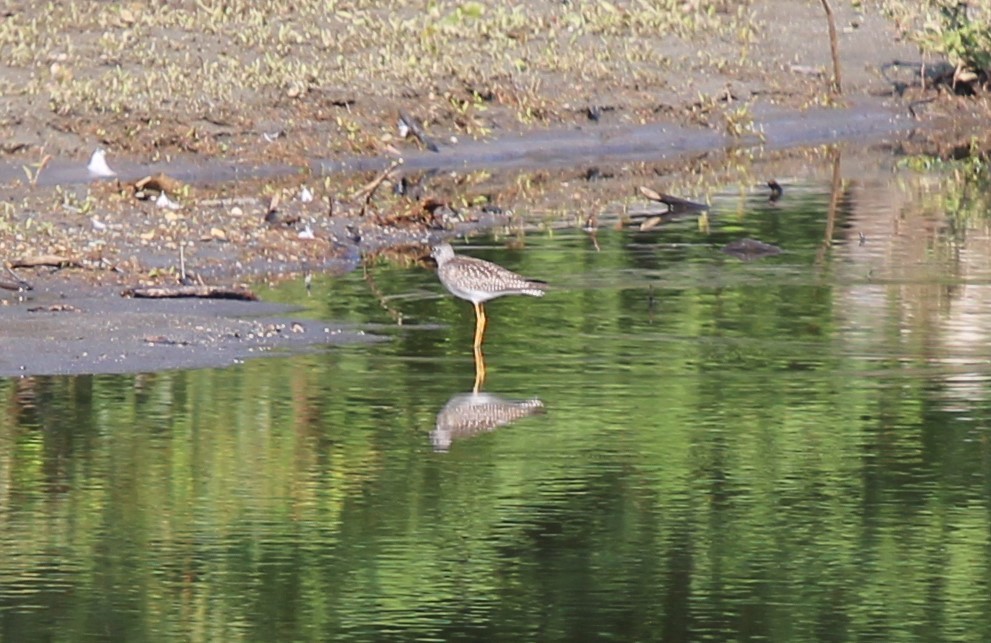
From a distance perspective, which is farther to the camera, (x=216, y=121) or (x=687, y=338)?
(x=216, y=121)

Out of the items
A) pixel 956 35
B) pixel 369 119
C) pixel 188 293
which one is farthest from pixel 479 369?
pixel 956 35

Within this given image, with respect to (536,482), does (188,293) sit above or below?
above

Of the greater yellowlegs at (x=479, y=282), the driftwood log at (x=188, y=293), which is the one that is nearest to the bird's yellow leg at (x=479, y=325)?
the greater yellowlegs at (x=479, y=282)

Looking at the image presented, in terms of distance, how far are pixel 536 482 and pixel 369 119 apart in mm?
14404

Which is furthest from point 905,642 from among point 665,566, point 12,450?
point 12,450

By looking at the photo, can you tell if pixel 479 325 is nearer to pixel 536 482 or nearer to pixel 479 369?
pixel 479 369

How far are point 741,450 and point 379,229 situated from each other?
26.1ft

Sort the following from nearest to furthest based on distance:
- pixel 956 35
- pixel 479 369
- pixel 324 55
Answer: pixel 479 369 → pixel 324 55 → pixel 956 35

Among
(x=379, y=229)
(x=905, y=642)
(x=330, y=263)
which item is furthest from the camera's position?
(x=379, y=229)

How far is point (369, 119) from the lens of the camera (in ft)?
76.7

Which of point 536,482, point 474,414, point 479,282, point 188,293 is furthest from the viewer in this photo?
point 188,293

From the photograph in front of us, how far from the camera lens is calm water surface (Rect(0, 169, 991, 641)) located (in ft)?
24.7

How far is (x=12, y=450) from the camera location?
32.4ft

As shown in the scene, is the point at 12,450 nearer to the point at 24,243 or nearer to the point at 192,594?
the point at 192,594
